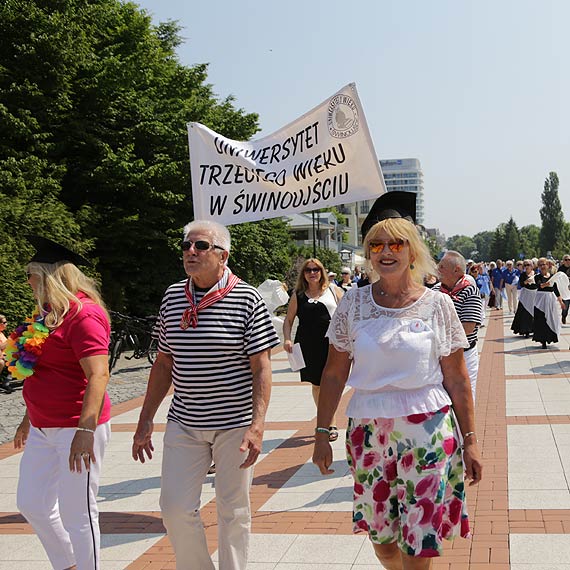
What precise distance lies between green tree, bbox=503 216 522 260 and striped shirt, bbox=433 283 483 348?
148 m

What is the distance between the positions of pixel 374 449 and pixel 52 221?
14.1 metres

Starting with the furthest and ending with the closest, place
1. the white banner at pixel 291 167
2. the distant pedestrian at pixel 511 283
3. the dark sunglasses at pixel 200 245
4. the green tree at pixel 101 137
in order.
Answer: the distant pedestrian at pixel 511 283
the green tree at pixel 101 137
the white banner at pixel 291 167
the dark sunglasses at pixel 200 245

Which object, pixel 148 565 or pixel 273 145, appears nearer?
pixel 148 565

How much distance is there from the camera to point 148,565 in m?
4.73

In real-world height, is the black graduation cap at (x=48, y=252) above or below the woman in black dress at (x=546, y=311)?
above

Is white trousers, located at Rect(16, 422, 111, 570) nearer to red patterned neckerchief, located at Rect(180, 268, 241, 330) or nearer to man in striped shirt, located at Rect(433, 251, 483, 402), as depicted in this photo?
red patterned neckerchief, located at Rect(180, 268, 241, 330)

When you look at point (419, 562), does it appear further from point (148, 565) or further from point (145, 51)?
point (145, 51)

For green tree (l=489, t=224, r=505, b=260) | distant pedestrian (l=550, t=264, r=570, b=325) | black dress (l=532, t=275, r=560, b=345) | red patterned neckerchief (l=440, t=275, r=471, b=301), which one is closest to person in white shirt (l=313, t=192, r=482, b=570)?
red patterned neckerchief (l=440, t=275, r=471, b=301)

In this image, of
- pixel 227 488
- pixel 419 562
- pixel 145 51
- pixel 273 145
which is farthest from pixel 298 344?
pixel 145 51

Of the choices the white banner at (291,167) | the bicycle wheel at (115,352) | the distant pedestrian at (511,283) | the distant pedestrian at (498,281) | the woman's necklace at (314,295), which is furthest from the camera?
the distant pedestrian at (498,281)

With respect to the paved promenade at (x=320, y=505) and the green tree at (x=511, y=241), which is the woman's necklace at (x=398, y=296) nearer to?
the paved promenade at (x=320, y=505)

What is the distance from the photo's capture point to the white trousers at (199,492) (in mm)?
3771

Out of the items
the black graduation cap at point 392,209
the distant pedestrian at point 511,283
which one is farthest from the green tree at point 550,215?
the black graduation cap at point 392,209

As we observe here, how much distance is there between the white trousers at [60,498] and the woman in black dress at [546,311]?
13.7 m
